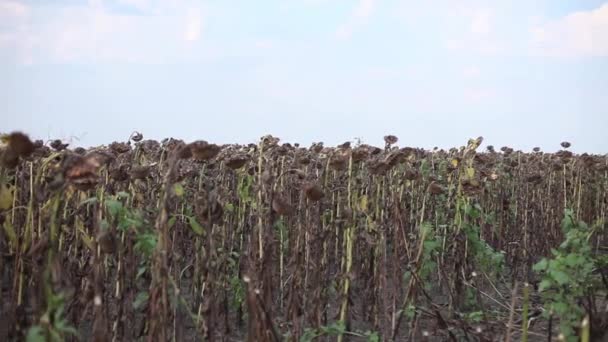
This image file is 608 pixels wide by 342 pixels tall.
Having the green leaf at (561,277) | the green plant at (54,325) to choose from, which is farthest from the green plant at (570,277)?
the green plant at (54,325)

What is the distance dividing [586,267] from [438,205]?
2884 millimetres

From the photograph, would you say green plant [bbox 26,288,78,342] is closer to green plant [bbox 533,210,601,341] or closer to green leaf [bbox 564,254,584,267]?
green plant [bbox 533,210,601,341]

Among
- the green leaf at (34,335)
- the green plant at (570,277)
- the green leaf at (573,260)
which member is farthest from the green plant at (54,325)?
the green leaf at (573,260)

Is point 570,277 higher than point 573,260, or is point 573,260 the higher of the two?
point 573,260

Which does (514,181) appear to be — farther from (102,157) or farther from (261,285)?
(102,157)

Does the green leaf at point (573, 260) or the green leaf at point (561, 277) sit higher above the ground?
the green leaf at point (573, 260)

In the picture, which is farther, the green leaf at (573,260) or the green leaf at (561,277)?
the green leaf at (573,260)

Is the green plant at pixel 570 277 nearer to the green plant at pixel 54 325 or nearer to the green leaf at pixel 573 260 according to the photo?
the green leaf at pixel 573 260

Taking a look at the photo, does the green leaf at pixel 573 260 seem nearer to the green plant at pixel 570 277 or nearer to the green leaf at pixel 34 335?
the green plant at pixel 570 277

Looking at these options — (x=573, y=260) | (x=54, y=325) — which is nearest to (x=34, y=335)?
(x=54, y=325)

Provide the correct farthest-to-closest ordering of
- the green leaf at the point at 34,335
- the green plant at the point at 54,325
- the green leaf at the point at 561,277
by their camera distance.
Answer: the green leaf at the point at 561,277
the green plant at the point at 54,325
the green leaf at the point at 34,335

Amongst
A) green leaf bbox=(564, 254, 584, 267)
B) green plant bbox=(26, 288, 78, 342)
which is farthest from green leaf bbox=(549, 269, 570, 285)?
green plant bbox=(26, 288, 78, 342)

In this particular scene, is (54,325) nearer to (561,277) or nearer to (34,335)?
(34,335)

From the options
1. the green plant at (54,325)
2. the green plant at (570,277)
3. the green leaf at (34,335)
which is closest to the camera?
the green leaf at (34,335)
